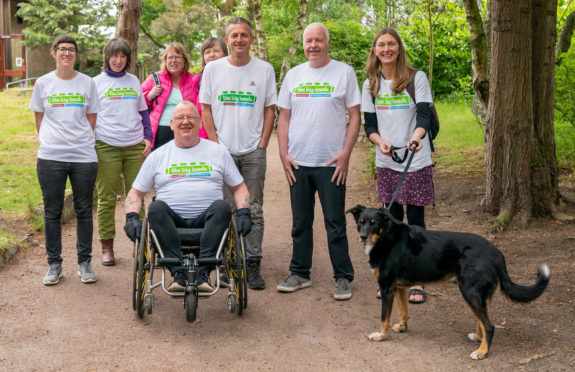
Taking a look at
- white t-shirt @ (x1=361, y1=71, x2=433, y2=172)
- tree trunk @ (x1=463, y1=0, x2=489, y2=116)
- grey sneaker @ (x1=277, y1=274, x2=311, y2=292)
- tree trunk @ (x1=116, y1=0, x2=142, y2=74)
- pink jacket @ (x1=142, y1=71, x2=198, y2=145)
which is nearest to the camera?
white t-shirt @ (x1=361, y1=71, x2=433, y2=172)

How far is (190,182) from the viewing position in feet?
15.9

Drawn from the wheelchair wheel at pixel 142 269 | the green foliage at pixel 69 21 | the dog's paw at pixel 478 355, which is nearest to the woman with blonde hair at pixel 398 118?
the dog's paw at pixel 478 355

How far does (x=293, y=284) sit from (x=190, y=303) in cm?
138

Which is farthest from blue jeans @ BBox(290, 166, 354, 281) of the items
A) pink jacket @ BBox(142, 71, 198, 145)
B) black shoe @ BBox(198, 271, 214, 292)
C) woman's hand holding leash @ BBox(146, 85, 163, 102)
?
woman's hand holding leash @ BBox(146, 85, 163, 102)

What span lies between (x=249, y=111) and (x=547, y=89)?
3.92m

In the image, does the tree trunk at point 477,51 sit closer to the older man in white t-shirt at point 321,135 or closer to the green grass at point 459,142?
the green grass at point 459,142

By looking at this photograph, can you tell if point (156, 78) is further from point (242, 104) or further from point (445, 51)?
point (445, 51)

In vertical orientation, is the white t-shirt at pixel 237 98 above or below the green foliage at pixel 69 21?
below

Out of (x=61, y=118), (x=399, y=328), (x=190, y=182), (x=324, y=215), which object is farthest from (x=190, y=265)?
(x=61, y=118)

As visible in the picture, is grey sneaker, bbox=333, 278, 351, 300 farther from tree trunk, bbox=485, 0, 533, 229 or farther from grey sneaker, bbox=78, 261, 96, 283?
tree trunk, bbox=485, 0, 533, 229

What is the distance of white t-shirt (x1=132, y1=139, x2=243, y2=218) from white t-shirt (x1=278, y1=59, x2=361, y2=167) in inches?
Result: 27.1

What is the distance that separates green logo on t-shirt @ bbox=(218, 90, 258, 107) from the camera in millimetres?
5363

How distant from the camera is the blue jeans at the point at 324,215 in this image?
519 cm

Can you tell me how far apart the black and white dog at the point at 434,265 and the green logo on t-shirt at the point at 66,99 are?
264cm
